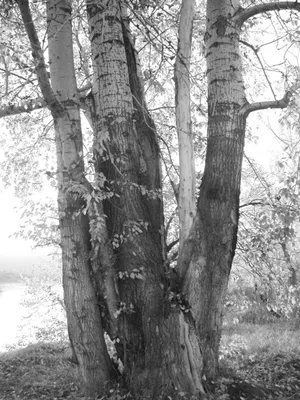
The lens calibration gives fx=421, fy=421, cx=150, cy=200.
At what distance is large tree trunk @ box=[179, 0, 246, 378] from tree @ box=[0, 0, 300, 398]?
11mm

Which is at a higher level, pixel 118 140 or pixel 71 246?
pixel 118 140

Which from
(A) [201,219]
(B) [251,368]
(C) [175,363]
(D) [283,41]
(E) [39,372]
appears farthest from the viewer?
(E) [39,372]

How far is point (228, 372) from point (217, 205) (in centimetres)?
194

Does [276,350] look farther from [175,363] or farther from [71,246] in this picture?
[71,246]

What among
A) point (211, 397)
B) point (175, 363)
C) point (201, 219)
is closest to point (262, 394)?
point (211, 397)

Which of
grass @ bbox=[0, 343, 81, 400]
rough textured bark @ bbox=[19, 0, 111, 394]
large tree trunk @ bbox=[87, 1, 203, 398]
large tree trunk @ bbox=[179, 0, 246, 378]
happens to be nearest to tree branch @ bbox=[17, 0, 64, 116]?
rough textured bark @ bbox=[19, 0, 111, 394]

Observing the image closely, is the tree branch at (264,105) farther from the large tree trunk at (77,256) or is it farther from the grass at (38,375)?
the grass at (38,375)

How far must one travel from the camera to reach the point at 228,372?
15.4ft

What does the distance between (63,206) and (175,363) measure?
192cm

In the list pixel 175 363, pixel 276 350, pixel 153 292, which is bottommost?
pixel 276 350

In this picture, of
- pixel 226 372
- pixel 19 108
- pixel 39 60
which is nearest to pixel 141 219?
pixel 39 60

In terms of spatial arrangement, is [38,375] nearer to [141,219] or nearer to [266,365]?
[266,365]

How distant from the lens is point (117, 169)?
13.5 ft

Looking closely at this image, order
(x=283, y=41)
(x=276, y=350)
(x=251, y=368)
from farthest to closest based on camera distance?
(x=276, y=350)
(x=251, y=368)
(x=283, y=41)
